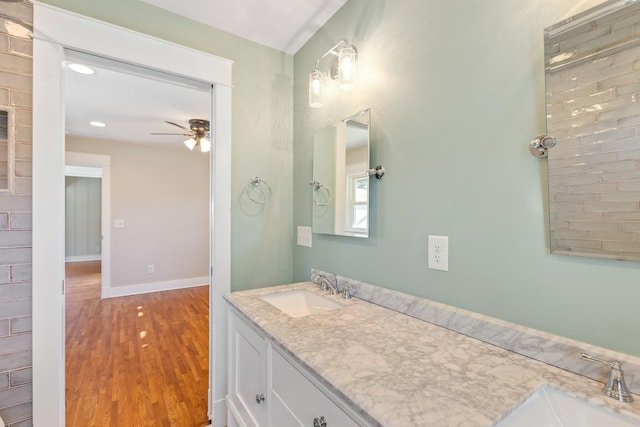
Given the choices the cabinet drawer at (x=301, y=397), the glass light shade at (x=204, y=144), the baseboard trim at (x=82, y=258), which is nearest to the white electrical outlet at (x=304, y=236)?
the cabinet drawer at (x=301, y=397)

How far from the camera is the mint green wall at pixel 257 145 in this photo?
1776mm

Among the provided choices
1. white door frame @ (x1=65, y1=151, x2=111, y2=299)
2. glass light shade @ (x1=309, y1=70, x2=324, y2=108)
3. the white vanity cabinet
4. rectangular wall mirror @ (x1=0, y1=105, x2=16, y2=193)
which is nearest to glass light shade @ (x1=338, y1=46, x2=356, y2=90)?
glass light shade @ (x1=309, y1=70, x2=324, y2=108)

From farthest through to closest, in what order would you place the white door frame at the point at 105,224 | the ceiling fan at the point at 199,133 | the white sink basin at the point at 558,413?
the white door frame at the point at 105,224 → the ceiling fan at the point at 199,133 → the white sink basin at the point at 558,413

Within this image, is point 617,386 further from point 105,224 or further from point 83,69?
point 105,224

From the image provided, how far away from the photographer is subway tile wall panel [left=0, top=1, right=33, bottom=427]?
1237 mm

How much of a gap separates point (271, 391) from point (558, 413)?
87cm

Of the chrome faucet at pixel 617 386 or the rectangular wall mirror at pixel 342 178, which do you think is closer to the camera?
the chrome faucet at pixel 617 386

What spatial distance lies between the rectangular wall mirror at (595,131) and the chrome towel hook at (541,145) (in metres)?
0.01

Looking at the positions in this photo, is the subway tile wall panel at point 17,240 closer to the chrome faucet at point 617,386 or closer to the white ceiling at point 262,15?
the white ceiling at point 262,15

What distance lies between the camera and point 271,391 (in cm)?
109

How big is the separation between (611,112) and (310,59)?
157cm

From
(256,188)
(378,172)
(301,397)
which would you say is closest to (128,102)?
(256,188)

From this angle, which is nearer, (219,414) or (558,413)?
(558,413)

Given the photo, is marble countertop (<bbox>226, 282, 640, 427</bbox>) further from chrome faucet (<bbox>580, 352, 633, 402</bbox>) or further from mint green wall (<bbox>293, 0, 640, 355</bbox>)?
mint green wall (<bbox>293, 0, 640, 355</bbox>)
